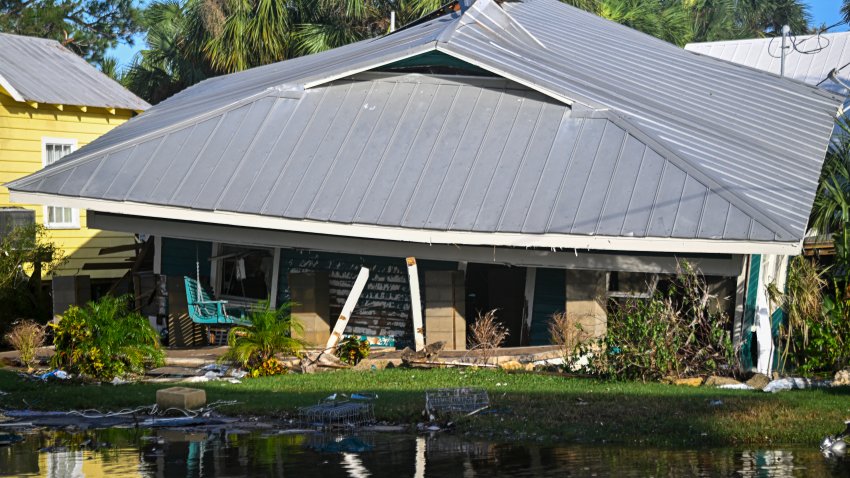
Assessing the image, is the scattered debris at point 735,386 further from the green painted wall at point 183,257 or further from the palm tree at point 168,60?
the palm tree at point 168,60

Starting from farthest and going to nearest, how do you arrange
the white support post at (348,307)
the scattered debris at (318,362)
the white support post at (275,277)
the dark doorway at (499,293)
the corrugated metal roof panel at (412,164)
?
1. the white support post at (275,277)
2. the dark doorway at (499,293)
3. the white support post at (348,307)
4. the scattered debris at (318,362)
5. the corrugated metal roof panel at (412,164)

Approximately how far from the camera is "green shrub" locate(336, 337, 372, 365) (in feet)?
59.5

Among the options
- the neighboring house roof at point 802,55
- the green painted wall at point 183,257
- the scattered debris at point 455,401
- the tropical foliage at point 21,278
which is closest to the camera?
the scattered debris at point 455,401

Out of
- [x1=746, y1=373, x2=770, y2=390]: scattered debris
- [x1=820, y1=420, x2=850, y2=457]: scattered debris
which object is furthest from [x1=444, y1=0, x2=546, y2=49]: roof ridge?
[x1=820, y1=420, x2=850, y2=457]: scattered debris

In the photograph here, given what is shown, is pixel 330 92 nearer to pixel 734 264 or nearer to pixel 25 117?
pixel 734 264

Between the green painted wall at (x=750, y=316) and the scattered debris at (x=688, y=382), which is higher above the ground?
Answer: the green painted wall at (x=750, y=316)

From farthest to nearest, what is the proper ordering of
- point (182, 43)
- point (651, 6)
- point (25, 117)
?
point (651, 6) → point (182, 43) → point (25, 117)

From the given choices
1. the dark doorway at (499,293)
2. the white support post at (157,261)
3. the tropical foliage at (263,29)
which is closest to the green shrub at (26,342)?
the white support post at (157,261)

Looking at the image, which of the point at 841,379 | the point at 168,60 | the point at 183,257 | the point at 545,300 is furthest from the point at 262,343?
the point at 168,60

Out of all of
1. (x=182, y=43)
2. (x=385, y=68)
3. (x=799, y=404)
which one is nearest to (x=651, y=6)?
(x=182, y=43)

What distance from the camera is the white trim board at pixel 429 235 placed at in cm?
1553

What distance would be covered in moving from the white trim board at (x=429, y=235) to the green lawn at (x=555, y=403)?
1.85m

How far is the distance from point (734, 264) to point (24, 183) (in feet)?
36.8

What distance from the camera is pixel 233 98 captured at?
21250mm
